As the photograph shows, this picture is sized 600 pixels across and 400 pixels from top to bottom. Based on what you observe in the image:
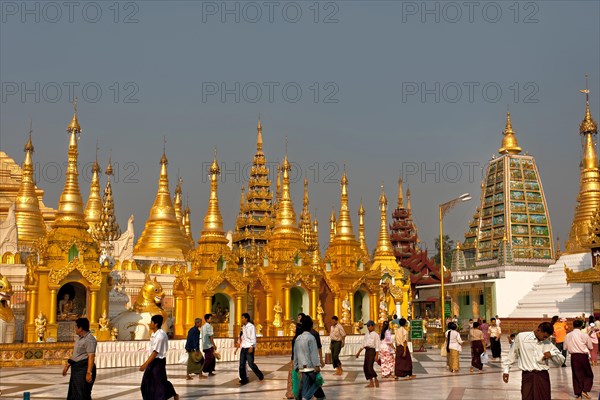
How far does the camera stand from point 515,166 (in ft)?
236

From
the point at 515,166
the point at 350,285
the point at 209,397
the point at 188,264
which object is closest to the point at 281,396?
the point at 209,397

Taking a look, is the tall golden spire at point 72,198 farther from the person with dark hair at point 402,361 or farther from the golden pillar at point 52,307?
the person with dark hair at point 402,361

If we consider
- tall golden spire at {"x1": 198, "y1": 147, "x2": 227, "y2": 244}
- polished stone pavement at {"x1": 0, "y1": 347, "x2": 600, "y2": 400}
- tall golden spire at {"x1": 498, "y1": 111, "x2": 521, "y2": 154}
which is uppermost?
tall golden spire at {"x1": 498, "y1": 111, "x2": 521, "y2": 154}

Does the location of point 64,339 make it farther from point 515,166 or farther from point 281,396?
point 515,166

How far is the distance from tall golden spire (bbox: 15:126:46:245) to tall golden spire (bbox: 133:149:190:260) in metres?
7.56

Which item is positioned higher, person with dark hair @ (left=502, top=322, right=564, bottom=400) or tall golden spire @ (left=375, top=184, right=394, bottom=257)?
tall golden spire @ (left=375, top=184, right=394, bottom=257)

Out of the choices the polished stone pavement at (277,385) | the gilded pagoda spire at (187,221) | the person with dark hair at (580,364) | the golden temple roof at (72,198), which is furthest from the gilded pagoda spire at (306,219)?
the person with dark hair at (580,364)

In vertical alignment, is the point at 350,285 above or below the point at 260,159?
below

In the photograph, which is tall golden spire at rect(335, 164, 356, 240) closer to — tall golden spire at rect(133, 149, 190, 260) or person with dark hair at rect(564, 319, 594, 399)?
tall golden spire at rect(133, 149, 190, 260)

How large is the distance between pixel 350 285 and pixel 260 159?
25632 mm

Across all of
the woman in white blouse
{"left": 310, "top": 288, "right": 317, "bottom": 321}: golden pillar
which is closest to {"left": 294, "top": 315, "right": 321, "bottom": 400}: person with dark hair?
the woman in white blouse

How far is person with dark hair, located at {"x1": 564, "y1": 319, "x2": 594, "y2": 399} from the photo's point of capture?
15492mm

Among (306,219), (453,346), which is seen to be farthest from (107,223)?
(453,346)

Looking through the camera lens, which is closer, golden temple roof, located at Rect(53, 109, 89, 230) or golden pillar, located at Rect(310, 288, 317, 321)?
golden temple roof, located at Rect(53, 109, 89, 230)
